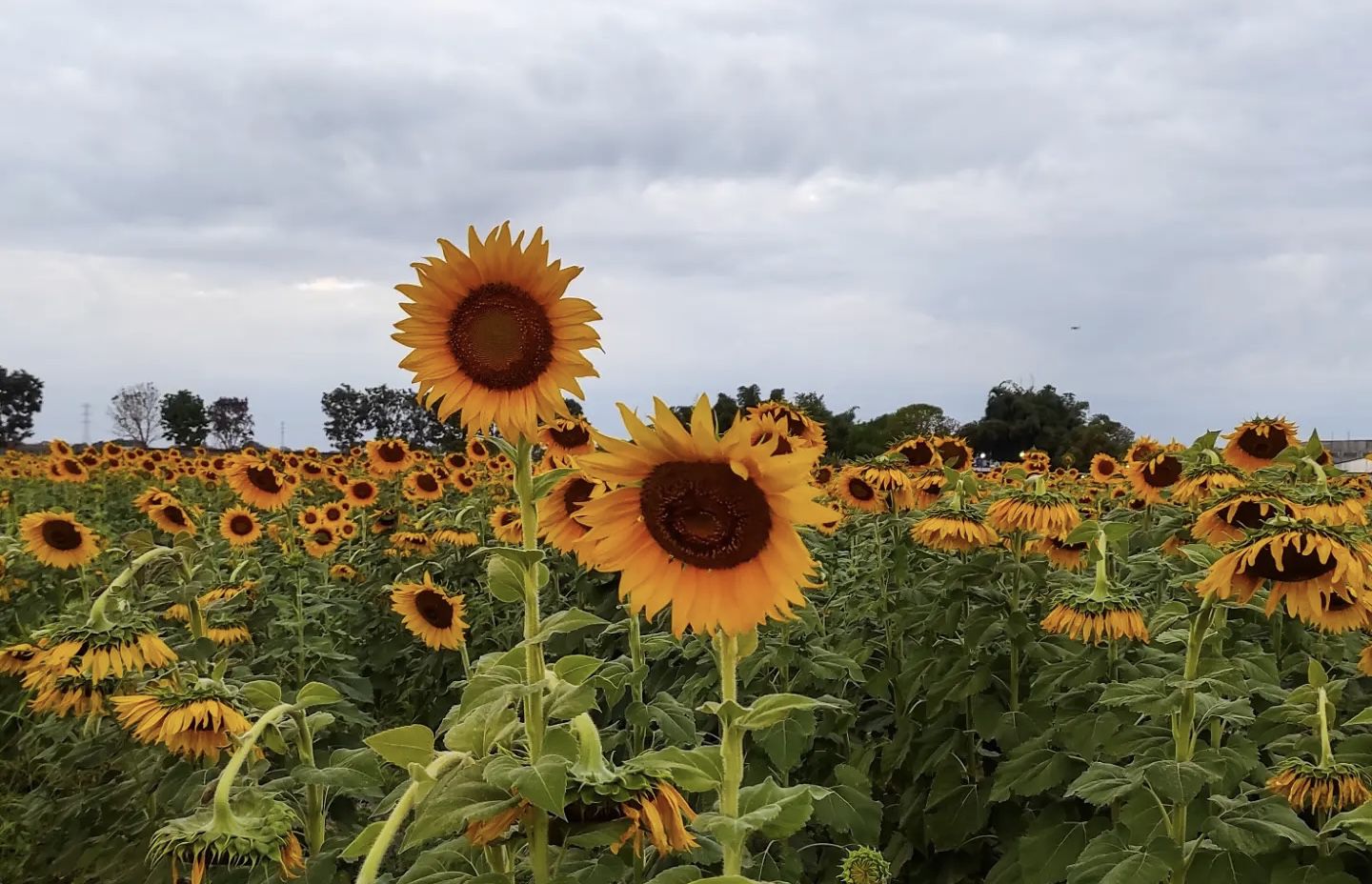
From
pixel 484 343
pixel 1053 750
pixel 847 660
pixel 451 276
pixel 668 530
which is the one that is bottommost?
pixel 1053 750

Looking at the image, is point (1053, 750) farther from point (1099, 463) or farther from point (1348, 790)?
point (1099, 463)

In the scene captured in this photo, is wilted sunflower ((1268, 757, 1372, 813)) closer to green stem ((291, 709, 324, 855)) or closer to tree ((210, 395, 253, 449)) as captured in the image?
green stem ((291, 709, 324, 855))

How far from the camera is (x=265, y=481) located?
7.69 meters

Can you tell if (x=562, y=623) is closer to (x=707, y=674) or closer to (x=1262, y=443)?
(x=707, y=674)

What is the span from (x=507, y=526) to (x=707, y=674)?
2.86m

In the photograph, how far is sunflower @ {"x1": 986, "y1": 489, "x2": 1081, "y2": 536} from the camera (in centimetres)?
384

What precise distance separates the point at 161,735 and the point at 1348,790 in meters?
2.95

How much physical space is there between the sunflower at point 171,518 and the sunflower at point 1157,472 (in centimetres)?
587

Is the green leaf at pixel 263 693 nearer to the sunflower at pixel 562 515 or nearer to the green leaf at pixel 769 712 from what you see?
the sunflower at pixel 562 515

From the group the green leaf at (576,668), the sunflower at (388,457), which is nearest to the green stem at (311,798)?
the green leaf at (576,668)

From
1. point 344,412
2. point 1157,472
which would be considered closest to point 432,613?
point 1157,472

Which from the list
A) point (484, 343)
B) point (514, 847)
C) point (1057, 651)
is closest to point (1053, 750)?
point (1057, 651)

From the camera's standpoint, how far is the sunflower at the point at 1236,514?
3480 mm

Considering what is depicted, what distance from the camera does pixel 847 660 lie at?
12.3ft
